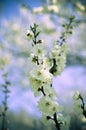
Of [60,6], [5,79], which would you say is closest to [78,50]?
[60,6]

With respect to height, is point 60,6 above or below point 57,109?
above

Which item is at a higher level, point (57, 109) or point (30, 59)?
point (30, 59)

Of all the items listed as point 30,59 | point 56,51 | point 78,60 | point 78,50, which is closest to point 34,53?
point 30,59

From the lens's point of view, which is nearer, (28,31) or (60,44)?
(28,31)

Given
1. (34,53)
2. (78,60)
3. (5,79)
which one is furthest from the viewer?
(78,60)

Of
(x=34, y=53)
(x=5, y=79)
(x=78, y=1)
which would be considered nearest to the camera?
(x=34, y=53)

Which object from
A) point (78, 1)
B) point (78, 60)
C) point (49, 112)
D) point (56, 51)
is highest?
point (78, 1)

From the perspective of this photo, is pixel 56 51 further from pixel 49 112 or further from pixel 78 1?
pixel 78 1

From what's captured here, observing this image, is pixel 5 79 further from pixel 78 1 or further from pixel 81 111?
pixel 78 1

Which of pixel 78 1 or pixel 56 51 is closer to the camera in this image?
pixel 56 51

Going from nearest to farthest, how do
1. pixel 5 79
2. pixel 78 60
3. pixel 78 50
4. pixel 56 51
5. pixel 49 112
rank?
pixel 49 112 → pixel 56 51 → pixel 5 79 → pixel 78 60 → pixel 78 50
